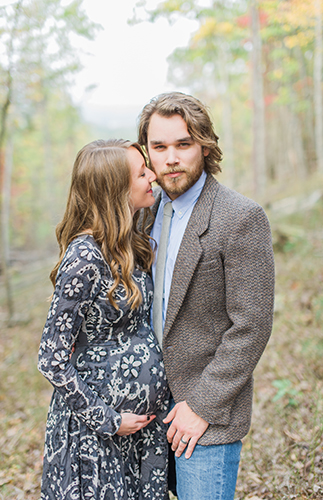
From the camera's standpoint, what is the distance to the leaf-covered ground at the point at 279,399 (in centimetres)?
292

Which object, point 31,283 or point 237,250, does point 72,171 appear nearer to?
point 237,250

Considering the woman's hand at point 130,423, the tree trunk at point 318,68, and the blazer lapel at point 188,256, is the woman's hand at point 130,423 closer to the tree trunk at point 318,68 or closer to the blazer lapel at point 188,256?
the blazer lapel at point 188,256

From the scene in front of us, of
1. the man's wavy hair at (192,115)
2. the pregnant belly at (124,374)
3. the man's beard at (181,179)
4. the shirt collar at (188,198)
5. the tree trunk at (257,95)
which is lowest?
the pregnant belly at (124,374)

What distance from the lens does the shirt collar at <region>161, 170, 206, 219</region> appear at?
2221 mm

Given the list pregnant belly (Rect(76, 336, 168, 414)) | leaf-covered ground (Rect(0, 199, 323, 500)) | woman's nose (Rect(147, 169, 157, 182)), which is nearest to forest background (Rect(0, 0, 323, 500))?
leaf-covered ground (Rect(0, 199, 323, 500))

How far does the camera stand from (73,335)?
1881mm

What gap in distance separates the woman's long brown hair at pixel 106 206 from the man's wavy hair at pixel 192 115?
28 centimetres

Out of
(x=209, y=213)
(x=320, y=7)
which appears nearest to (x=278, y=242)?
(x=320, y=7)

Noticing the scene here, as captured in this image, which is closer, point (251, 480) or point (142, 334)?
point (142, 334)

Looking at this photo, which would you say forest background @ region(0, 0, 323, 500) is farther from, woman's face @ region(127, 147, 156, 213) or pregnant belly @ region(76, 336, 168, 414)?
pregnant belly @ region(76, 336, 168, 414)

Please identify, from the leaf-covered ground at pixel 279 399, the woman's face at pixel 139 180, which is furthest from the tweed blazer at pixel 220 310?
the leaf-covered ground at pixel 279 399

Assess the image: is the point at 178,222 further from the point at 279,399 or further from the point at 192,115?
the point at 279,399

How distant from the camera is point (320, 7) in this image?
960 centimetres

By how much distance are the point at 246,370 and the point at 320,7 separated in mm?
10946
